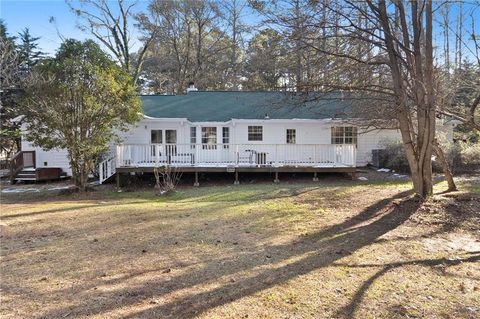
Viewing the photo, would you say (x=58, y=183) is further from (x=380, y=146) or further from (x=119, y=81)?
(x=380, y=146)

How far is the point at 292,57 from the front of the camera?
985 cm


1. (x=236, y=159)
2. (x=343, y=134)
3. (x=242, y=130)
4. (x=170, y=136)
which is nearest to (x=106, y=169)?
(x=170, y=136)

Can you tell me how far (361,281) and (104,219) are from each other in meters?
5.79

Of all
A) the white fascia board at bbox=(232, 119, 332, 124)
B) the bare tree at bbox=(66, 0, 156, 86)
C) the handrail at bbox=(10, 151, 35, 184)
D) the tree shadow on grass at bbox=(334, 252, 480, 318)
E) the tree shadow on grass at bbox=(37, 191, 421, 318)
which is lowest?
the tree shadow on grass at bbox=(334, 252, 480, 318)

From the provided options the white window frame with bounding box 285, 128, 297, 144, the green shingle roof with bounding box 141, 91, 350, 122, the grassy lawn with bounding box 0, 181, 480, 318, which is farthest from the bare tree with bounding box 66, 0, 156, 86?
the grassy lawn with bounding box 0, 181, 480, 318

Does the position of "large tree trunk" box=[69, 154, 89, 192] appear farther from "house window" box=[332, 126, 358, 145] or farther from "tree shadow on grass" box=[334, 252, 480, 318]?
"house window" box=[332, 126, 358, 145]

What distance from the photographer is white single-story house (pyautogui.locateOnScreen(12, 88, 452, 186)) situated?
15930mm

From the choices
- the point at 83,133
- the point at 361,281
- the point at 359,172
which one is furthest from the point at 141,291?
the point at 359,172

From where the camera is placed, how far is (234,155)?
17031 millimetres

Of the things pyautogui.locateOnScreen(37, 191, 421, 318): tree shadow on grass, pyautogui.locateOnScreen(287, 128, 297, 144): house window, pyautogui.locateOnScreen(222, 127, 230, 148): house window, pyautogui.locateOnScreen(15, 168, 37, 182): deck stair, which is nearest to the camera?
pyautogui.locateOnScreen(37, 191, 421, 318): tree shadow on grass

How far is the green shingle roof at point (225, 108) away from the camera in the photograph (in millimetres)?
18500

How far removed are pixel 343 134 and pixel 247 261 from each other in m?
15.2

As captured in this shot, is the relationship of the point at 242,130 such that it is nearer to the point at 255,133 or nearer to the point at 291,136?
the point at 255,133

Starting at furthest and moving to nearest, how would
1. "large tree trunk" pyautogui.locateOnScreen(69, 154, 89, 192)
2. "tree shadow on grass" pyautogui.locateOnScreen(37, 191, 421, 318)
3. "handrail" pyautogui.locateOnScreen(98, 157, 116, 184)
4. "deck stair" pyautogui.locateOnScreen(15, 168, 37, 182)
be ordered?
1. "deck stair" pyautogui.locateOnScreen(15, 168, 37, 182)
2. "handrail" pyautogui.locateOnScreen(98, 157, 116, 184)
3. "large tree trunk" pyautogui.locateOnScreen(69, 154, 89, 192)
4. "tree shadow on grass" pyautogui.locateOnScreen(37, 191, 421, 318)
